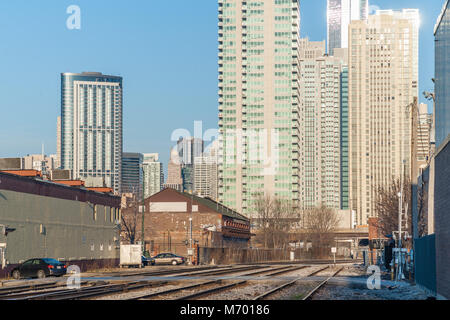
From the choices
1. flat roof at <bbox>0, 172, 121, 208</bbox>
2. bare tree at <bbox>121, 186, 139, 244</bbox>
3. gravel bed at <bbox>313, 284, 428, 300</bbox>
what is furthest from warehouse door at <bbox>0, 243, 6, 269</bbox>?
bare tree at <bbox>121, 186, 139, 244</bbox>

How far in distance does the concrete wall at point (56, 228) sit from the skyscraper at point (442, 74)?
31.7 m

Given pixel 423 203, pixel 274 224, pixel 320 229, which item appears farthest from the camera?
pixel 320 229

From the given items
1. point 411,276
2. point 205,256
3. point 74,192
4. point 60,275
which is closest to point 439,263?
point 411,276

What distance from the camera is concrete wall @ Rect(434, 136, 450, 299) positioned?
26.6m

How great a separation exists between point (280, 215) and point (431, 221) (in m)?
135

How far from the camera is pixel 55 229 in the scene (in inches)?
2357

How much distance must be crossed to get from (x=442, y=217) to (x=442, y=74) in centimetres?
550

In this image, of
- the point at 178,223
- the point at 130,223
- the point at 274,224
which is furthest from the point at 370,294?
the point at 274,224

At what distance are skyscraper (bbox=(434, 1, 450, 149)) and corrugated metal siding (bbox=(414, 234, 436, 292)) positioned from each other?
200 inches

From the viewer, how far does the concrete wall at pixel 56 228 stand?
5289cm

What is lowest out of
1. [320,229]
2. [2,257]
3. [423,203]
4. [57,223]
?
[320,229]

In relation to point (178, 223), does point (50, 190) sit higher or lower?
higher

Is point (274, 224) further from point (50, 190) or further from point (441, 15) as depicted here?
point (441, 15)
